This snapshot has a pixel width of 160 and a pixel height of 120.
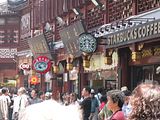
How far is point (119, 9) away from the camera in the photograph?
16219 mm

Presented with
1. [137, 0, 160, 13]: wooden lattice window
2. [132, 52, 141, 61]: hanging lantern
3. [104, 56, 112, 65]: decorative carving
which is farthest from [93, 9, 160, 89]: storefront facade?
[104, 56, 112, 65]: decorative carving

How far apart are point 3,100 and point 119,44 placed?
150 inches

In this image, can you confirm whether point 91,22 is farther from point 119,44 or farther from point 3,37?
point 3,37

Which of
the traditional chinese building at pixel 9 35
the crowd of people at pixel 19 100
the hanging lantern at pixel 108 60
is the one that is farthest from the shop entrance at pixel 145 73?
the traditional chinese building at pixel 9 35

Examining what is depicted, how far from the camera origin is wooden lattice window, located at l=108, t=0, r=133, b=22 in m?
15.4

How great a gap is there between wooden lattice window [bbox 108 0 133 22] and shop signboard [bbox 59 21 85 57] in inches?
59.5

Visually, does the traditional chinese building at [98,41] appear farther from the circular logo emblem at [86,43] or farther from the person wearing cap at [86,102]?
the person wearing cap at [86,102]

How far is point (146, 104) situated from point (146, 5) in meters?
11.2

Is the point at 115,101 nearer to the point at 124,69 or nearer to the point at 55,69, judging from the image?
the point at 124,69

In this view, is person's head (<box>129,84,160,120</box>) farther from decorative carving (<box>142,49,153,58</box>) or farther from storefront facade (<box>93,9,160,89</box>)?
decorative carving (<box>142,49,153,58</box>)

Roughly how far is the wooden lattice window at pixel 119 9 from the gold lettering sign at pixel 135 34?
2.95 feet

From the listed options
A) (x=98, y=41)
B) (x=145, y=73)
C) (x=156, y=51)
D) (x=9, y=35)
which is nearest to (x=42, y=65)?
(x=98, y=41)

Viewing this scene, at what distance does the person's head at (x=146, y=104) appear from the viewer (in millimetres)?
3293

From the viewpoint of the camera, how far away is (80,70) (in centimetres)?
2139
